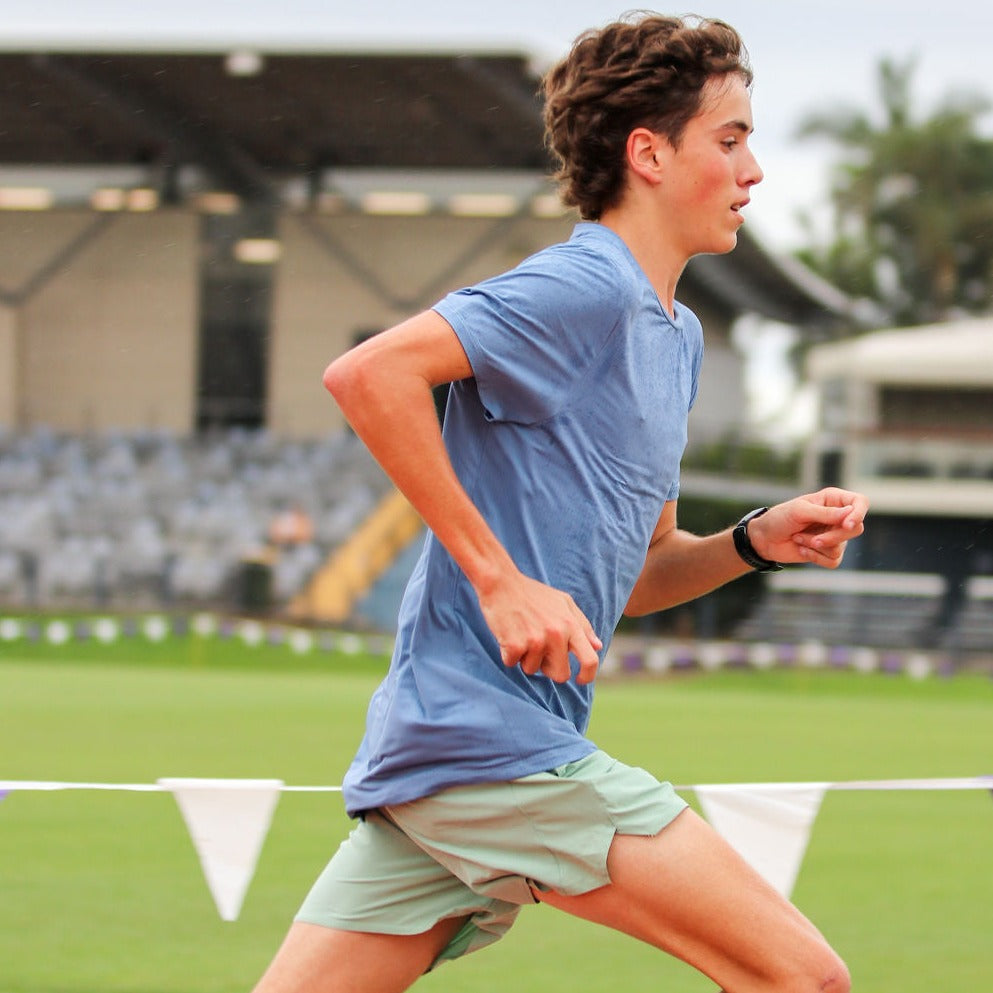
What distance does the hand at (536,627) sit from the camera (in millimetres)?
2324

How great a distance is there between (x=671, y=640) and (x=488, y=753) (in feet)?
69.9

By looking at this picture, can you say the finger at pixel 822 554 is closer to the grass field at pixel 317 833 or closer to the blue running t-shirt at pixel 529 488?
the blue running t-shirt at pixel 529 488

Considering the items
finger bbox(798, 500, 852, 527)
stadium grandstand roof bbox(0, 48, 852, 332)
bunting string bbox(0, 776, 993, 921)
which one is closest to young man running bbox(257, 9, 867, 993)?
finger bbox(798, 500, 852, 527)

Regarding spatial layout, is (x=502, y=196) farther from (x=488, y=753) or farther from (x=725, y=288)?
(x=488, y=753)

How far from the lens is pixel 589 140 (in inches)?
105

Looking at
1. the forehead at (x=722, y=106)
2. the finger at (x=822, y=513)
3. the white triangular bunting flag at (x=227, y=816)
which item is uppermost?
the forehead at (x=722, y=106)

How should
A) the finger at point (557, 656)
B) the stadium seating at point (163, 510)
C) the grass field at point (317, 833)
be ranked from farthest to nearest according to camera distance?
the stadium seating at point (163, 510)
the grass field at point (317, 833)
the finger at point (557, 656)

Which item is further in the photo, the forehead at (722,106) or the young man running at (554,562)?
the forehead at (722,106)

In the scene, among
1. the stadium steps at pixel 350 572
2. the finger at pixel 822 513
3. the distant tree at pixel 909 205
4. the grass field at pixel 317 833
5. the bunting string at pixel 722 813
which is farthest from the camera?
the distant tree at pixel 909 205

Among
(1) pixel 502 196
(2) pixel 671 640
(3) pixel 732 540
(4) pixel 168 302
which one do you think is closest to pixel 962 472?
(2) pixel 671 640

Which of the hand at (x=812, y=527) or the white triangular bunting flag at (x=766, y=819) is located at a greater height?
the hand at (x=812, y=527)

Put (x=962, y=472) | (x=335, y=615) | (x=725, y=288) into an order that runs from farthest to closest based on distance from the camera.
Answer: (x=725, y=288)
(x=962, y=472)
(x=335, y=615)

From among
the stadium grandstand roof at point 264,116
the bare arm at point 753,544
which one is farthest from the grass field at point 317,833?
the stadium grandstand roof at point 264,116

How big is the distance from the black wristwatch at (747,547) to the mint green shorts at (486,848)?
623 millimetres
